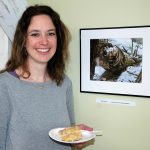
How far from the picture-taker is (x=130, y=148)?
1.56 meters

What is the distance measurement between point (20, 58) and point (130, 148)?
2.78 ft

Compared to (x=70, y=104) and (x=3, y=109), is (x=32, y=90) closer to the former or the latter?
(x=3, y=109)

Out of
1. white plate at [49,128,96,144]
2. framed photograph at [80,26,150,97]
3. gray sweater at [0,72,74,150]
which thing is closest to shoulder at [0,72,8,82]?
gray sweater at [0,72,74,150]

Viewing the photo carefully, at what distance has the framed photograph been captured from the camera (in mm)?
1459

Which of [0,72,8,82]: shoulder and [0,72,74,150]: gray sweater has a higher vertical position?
[0,72,8,82]: shoulder

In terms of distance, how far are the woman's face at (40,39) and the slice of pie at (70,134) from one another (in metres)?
0.40

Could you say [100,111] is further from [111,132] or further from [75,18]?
[75,18]

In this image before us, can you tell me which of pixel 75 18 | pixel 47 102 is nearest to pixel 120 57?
pixel 75 18

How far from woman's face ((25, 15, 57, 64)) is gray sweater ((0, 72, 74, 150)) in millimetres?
170

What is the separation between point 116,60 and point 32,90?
1.72 ft

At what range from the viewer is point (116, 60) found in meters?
1.54

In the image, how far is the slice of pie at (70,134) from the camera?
1.34 meters

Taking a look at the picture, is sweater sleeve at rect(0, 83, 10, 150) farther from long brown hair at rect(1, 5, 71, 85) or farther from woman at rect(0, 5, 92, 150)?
long brown hair at rect(1, 5, 71, 85)

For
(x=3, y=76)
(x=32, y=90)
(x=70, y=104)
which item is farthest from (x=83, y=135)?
(x=3, y=76)
